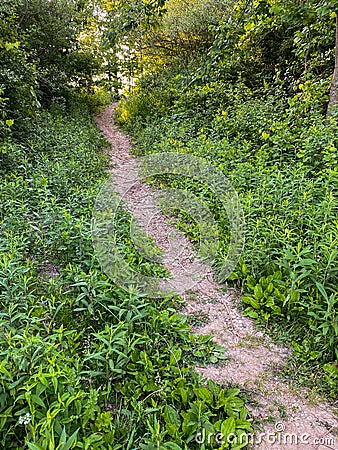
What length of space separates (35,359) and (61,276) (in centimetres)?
103

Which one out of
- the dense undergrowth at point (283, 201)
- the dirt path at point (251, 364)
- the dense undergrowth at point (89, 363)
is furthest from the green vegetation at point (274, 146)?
the dense undergrowth at point (89, 363)

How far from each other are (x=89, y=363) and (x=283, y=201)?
240cm

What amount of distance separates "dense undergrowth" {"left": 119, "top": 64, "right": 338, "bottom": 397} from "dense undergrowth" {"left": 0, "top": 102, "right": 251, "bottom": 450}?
63 centimetres

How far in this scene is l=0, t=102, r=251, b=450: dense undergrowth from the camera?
1613 mm

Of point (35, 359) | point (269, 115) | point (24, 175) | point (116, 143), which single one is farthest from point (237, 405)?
point (116, 143)

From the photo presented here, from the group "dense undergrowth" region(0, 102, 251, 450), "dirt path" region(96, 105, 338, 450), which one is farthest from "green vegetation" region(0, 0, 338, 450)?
"dirt path" region(96, 105, 338, 450)

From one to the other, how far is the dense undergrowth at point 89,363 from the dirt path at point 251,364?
14 cm

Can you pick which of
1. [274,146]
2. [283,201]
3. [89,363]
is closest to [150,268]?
[89,363]

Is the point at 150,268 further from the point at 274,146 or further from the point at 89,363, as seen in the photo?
the point at 274,146

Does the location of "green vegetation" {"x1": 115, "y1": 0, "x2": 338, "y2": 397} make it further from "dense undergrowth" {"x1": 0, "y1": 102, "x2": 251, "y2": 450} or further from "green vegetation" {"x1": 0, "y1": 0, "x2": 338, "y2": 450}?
"dense undergrowth" {"x1": 0, "y1": 102, "x2": 251, "y2": 450}

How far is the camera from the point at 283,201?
347 centimetres

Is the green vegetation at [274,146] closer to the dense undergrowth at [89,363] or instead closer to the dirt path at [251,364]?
the dirt path at [251,364]

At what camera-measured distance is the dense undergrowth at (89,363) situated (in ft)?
5.29

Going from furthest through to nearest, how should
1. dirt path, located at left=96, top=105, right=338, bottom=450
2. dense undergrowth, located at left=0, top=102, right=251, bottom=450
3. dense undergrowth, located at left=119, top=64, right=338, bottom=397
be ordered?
dense undergrowth, located at left=119, top=64, right=338, bottom=397
dirt path, located at left=96, top=105, right=338, bottom=450
dense undergrowth, located at left=0, top=102, right=251, bottom=450
